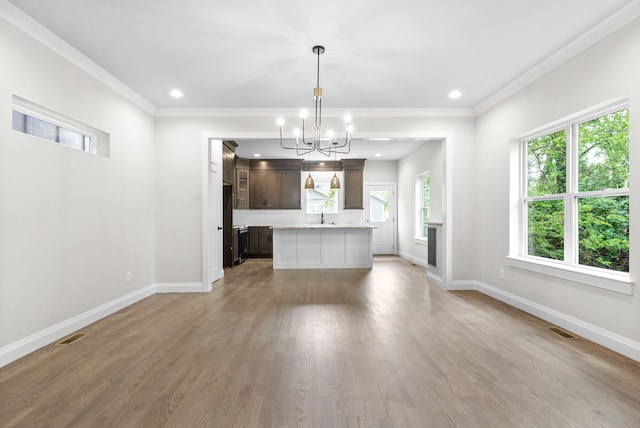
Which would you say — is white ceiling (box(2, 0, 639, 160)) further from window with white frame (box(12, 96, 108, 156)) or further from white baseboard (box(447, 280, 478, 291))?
white baseboard (box(447, 280, 478, 291))

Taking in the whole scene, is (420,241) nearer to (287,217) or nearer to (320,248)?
(320,248)

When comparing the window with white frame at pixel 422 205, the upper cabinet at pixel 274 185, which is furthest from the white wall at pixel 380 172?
the upper cabinet at pixel 274 185

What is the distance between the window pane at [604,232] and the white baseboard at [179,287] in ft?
15.5

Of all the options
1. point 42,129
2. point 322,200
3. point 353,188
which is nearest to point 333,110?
point 42,129

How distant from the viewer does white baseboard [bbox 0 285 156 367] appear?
8.12 feet

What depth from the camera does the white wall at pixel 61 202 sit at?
2494mm

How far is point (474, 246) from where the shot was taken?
4895 millimetres

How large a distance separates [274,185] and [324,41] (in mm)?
6186

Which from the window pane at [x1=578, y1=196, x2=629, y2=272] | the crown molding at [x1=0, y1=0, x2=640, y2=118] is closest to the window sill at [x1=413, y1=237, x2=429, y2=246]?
the crown molding at [x1=0, y1=0, x2=640, y2=118]

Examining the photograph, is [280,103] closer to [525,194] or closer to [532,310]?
[525,194]

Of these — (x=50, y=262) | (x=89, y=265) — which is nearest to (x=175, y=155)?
(x=89, y=265)

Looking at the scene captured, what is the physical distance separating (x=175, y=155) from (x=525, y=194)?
189 inches

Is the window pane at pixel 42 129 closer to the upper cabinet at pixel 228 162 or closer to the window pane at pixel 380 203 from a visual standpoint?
the upper cabinet at pixel 228 162

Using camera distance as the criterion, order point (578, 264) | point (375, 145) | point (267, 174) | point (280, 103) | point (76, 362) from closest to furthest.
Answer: point (76, 362) → point (578, 264) → point (280, 103) → point (375, 145) → point (267, 174)
